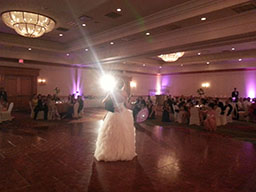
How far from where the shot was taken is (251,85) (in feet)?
46.7

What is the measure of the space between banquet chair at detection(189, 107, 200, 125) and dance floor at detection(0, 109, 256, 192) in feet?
8.37

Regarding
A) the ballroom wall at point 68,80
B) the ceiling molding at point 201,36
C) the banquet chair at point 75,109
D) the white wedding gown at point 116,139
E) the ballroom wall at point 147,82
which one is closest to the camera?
the white wedding gown at point 116,139

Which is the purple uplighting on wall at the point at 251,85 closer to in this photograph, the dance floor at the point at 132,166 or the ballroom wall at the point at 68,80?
the ballroom wall at the point at 68,80

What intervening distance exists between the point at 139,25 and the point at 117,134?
4881mm

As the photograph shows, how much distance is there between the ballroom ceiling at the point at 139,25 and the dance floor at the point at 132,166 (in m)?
3.66

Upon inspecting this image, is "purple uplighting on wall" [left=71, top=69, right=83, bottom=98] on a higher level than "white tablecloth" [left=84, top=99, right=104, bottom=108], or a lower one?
higher

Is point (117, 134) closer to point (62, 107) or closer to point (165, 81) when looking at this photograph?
point (62, 107)

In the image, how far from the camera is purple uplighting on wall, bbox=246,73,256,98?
1411 centimetres

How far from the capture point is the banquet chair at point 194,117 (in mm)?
8633

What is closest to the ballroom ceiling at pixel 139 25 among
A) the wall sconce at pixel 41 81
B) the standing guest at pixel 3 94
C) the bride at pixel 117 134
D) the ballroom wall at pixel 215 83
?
the standing guest at pixel 3 94

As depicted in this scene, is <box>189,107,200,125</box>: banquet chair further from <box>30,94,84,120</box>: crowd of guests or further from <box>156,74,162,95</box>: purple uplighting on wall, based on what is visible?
<box>156,74,162,95</box>: purple uplighting on wall

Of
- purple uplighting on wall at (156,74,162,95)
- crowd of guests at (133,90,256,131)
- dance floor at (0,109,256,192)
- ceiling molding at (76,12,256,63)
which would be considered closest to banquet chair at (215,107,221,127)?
crowd of guests at (133,90,256,131)

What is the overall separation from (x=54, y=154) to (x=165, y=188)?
262 cm

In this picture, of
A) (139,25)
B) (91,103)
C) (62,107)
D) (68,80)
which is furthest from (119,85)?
(91,103)
